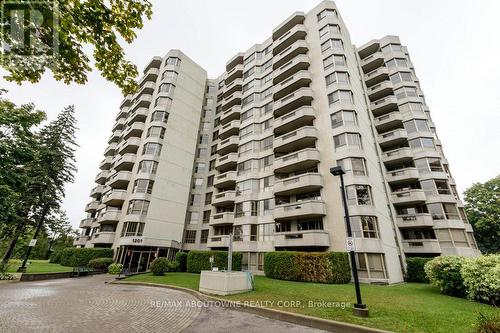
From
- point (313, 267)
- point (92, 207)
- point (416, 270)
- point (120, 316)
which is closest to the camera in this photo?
point (120, 316)

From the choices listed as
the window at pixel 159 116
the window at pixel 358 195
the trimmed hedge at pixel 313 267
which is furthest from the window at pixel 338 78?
the window at pixel 159 116

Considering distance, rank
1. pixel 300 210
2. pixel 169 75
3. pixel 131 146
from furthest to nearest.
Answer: pixel 169 75 → pixel 131 146 → pixel 300 210

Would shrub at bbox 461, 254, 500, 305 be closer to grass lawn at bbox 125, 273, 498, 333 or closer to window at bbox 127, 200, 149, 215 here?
A: grass lawn at bbox 125, 273, 498, 333

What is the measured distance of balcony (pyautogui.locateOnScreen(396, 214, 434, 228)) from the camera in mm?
25391

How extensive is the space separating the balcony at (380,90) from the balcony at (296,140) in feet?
51.6

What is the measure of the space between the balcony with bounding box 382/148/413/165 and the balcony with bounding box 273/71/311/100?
1474 cm

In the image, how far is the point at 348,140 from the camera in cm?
2272

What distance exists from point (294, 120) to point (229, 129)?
12558mm

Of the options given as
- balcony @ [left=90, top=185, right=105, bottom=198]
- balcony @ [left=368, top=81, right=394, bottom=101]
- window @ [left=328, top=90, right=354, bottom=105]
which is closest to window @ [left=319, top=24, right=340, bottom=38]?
window @ [left=328, top=90, right=354, bottom=105]

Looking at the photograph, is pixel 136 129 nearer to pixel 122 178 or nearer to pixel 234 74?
pixel 122 178

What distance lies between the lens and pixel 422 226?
25.7 meters

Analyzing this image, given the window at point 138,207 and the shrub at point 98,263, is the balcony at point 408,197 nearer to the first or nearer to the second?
the window at point 138,207

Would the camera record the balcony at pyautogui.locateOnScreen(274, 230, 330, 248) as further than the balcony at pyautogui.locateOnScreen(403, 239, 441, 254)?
No

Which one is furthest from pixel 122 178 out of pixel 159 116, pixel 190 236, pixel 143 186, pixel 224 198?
pixel 224 198
